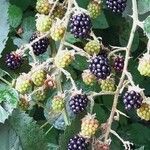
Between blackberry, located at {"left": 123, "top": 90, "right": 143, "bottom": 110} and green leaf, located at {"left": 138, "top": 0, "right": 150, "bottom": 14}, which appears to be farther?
green leaf, located at {"left": 138, "top": 0, "right": 150, "bottom": 14}

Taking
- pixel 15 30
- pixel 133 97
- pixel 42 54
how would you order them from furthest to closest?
pixel 15 30 → pixel 42 54 → pixel 133 97

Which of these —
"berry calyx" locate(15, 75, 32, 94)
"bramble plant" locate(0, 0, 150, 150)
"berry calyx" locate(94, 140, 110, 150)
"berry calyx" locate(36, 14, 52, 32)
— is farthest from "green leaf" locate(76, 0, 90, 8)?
"berry calyx" locate(94, 140, 110, 150)

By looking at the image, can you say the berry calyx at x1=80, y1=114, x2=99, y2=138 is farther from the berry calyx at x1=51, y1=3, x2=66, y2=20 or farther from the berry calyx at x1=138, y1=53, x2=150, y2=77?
the berry calyx at x1=51, y1=3, x2=66, y2=20

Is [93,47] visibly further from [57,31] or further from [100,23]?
[100,23]

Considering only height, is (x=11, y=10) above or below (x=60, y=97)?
above

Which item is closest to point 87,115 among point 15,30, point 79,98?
point 79,98

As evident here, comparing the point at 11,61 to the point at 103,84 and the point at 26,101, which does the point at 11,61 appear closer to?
the point at 26,101

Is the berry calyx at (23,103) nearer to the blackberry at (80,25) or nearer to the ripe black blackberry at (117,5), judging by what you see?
the blackberry at (80,25)

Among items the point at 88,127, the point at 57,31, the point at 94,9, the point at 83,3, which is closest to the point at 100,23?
the point at 83,3
